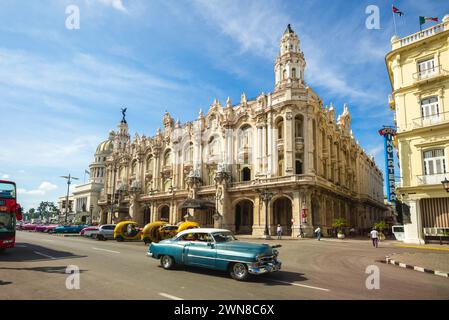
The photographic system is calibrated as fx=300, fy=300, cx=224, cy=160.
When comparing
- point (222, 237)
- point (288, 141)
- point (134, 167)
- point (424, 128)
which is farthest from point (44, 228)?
point (424, 128)

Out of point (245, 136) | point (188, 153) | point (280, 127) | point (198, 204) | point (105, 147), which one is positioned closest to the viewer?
point (280, 127)

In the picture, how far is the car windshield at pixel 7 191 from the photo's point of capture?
1530cm

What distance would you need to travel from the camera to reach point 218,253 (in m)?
10.0

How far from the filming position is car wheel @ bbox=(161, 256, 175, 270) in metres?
11.2

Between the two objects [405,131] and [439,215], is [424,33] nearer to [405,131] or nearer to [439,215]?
[405,131]

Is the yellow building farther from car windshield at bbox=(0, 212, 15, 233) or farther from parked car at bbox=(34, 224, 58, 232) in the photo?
parked car at bbox=(34, 224, 58, 232)

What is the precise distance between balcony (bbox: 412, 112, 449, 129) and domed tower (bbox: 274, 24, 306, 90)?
17.4m

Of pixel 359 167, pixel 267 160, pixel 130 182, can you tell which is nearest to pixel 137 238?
pixel 267 160

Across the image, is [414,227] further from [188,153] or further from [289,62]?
[188,153]

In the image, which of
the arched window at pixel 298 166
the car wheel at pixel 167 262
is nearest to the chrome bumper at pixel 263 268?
the car wheel at pixel 167 262

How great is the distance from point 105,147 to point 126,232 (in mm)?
77779

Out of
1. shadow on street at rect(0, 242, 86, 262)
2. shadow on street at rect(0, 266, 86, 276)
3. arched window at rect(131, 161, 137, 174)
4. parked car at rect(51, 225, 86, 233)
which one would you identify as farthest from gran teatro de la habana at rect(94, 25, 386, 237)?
shadow on street at rect(0, 266, 86, 276)

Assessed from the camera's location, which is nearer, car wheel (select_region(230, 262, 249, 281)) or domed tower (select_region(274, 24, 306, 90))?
car wheel (select_region(230, 262, 249, 281))

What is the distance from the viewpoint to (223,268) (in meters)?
9.75
